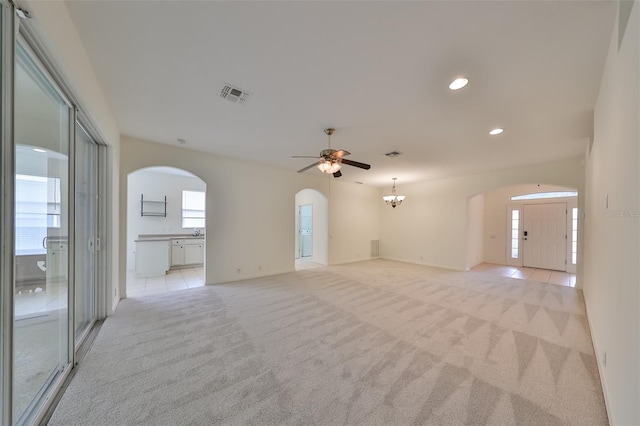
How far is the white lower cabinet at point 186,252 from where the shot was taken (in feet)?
21.9

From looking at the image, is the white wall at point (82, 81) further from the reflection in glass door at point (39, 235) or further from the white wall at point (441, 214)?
the white wall at point (441, 214)

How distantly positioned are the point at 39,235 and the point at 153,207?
579 centimetres

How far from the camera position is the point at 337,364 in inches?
87.1

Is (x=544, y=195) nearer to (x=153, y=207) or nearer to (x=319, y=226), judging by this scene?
(x=319, y=226)

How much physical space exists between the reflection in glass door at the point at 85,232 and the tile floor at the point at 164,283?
53.1 inches

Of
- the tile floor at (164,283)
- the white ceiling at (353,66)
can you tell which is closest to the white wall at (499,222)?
the white ceiling at (353,66)

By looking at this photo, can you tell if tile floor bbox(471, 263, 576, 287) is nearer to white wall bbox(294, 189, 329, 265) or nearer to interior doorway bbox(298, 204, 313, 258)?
white wall bbox(294, 189, 329, 265)

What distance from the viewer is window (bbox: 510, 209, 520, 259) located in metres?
7.55

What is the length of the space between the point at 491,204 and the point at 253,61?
29.7 ft

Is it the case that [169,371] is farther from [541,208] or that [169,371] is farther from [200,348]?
[541,208]

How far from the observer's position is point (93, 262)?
308 centimetres

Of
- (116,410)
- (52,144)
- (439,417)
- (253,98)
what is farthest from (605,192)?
(52,144)

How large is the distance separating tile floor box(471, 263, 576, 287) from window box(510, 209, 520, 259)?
1.67ft

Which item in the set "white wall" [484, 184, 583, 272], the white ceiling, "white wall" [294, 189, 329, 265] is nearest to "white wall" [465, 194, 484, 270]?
"white wall" [484, 184, 583, 272]
